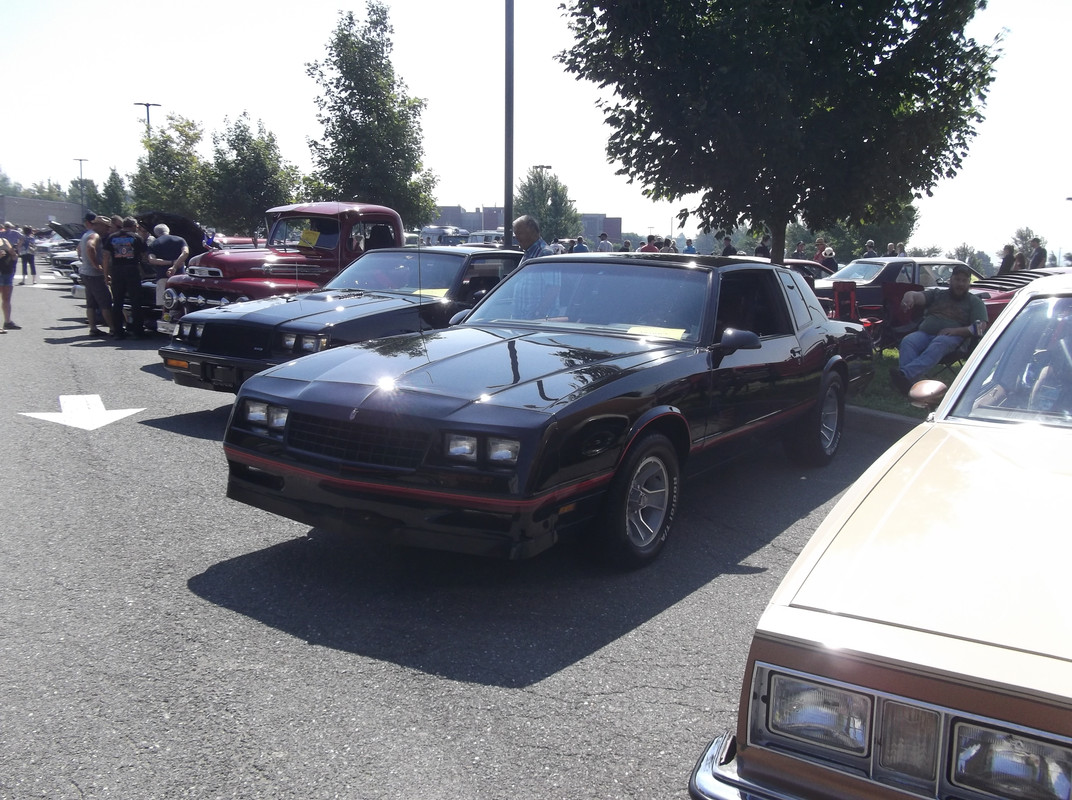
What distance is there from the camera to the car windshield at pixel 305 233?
11.4m

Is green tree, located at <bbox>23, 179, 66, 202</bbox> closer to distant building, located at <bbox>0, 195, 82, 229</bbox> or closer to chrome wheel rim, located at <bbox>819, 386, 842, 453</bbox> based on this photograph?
distant building, located at <bbox>0, 195, 82, 229</bbox>

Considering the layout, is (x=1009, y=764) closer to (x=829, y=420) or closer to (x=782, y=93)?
(x=829, y=420)

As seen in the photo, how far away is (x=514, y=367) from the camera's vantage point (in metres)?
4.33

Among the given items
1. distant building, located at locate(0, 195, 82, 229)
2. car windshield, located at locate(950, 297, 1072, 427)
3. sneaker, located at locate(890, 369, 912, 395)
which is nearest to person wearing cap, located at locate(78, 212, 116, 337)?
sneaker, located at locate(890, 369, 912, 395)

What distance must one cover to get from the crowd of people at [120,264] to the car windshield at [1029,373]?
12170 millimetres

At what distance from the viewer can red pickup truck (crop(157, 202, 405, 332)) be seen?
1016 centimetres

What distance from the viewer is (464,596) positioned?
402 cm

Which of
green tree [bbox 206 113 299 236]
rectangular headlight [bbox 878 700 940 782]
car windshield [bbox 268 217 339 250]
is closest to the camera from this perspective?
rectangular headlight [bbox 878 700 940 782]

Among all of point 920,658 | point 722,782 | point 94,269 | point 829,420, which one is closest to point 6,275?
point 94,269

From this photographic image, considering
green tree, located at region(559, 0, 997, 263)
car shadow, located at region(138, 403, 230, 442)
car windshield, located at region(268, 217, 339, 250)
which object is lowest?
car shadow, located at region(138, 403, 230, 442)

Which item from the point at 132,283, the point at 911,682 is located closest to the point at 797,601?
the point at 911,682

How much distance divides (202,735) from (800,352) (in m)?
4.66

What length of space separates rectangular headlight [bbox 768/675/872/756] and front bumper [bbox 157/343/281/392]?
5777mm

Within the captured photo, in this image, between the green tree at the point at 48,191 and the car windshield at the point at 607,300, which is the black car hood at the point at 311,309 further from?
the green tree at the point at 48,191
